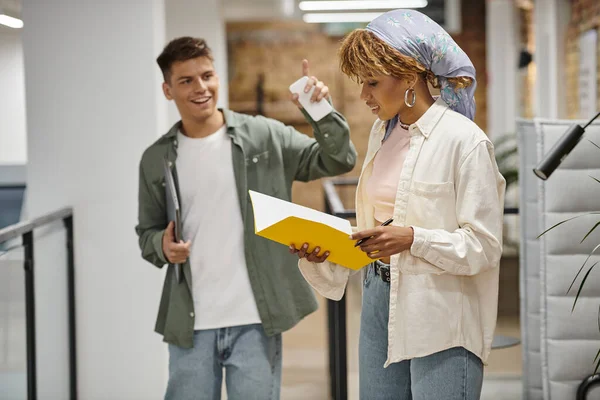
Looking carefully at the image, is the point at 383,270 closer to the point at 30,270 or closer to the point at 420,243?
the point at 420,243

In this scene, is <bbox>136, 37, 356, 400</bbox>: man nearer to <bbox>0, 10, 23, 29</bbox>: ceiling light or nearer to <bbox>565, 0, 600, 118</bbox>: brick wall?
<bbox>0, 10, 23, 29</bbox>: ceiling light

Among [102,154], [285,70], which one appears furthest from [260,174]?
[285,70]

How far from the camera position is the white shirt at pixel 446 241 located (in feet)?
5.56

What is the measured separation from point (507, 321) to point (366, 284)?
3804mm

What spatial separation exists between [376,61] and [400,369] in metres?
0.69

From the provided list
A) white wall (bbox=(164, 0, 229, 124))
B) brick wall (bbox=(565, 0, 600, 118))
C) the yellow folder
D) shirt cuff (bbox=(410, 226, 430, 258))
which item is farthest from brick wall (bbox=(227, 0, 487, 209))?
shirt cuff (bbox=(410, 226, 430, 258))

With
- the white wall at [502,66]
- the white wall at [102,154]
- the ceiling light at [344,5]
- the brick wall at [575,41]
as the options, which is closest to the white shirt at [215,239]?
the white wall at [102,154]

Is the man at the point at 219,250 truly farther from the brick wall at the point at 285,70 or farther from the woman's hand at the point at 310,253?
the brick wall at the point at 285,70

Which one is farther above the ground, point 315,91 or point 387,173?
point 315,91

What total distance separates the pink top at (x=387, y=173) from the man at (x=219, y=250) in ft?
1.49

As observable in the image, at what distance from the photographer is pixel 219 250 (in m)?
2.42

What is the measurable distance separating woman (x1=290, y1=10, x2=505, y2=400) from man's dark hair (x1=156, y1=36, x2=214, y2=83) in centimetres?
76

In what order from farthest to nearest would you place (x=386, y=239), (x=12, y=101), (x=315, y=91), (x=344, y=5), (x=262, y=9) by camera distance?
(x=262, y=9)
(x=344, y=5)
(x=12, y=101)
(x=315, y=91)
(x=386, y=239)

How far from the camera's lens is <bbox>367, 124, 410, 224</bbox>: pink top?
1.82 metres
